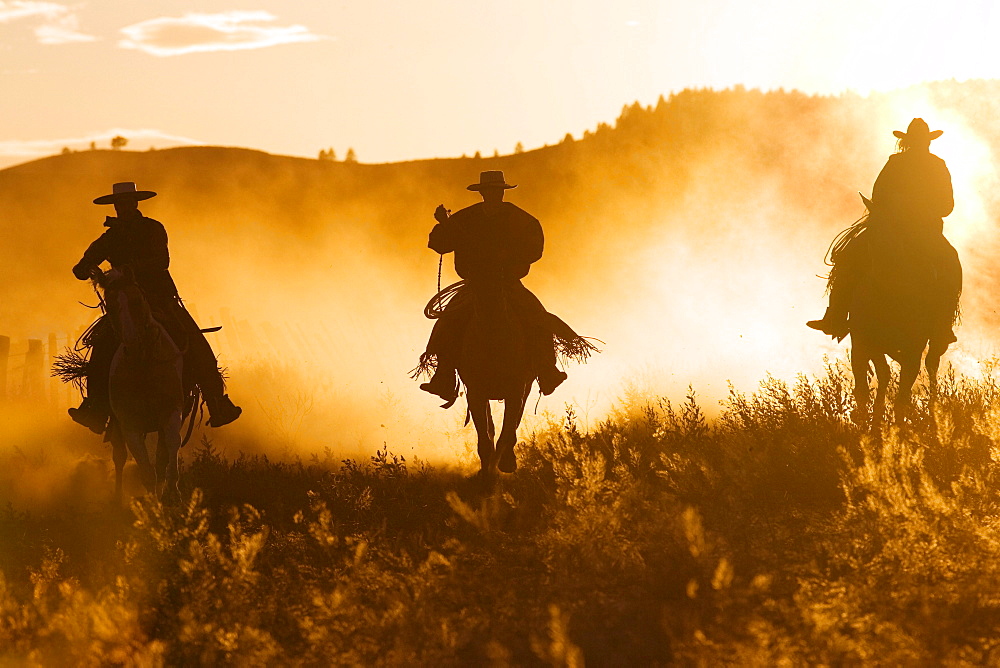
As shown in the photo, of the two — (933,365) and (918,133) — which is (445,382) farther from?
(918,133)

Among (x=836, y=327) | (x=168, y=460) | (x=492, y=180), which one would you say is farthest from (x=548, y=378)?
(x=168, y=460)

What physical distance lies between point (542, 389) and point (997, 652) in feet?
15.4

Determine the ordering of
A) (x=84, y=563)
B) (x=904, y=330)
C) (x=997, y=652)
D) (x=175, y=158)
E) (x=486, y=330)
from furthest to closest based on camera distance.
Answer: (x=175, y=158)
(x=904, y=330)
(x=486, y=330)
(x=84, y=563)
(x=997, y=652)

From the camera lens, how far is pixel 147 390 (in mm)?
9594

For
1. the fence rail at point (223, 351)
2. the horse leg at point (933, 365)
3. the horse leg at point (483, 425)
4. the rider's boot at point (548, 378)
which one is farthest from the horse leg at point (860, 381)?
the fence rail at point (223, 351)

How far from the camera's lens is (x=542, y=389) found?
385 inches

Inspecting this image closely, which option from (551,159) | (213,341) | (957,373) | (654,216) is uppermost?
(551,159)

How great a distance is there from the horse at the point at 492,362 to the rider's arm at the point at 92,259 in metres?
3.18

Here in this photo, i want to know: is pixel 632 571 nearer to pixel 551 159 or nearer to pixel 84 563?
pixel 84 563

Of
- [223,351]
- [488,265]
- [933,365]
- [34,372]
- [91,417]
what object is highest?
[223,351]

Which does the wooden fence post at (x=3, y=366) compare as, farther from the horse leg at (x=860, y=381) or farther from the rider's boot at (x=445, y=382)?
the horse leg at (x=860, y=381)

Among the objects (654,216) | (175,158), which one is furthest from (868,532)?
(175,158)

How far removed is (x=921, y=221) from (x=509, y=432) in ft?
13.9

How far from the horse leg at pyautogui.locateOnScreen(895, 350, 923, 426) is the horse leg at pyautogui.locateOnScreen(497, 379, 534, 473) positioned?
11.4 feet
